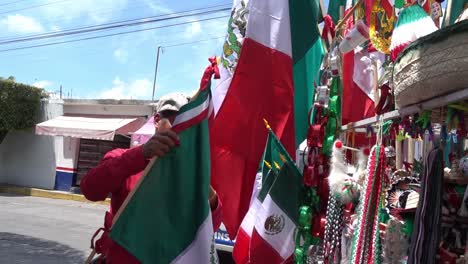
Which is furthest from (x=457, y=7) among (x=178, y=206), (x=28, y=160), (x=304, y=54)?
(x=28, y=160)

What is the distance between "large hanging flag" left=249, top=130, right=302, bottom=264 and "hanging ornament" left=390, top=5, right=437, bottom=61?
3.70 feet

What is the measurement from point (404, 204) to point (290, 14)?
1959 mm

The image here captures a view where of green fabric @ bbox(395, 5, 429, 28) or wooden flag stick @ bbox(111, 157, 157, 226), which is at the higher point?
green fabric @ bbox(395, 5, 429, 28)

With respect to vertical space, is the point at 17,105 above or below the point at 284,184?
above

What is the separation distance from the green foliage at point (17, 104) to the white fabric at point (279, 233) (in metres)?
16.7

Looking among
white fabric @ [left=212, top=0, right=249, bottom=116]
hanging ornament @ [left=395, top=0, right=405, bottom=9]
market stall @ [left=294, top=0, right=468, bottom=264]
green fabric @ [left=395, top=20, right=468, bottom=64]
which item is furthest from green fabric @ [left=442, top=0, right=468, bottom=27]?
white fabric @ [left=212, top=0, right=249, bottom=116]

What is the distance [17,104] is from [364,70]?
16.7 m

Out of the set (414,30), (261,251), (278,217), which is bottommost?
(261,251)

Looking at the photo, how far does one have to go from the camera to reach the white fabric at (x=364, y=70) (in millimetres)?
3535

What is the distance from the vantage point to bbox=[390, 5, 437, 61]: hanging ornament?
6.59 feet

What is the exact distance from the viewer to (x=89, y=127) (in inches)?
658

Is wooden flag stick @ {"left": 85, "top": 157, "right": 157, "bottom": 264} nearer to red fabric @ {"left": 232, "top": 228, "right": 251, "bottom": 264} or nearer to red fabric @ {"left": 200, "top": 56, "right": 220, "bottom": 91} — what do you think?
red fabric @ {"left": 200, "top": 56, "right": 220, "bottom": 91}

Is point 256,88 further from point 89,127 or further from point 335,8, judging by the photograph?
point 89,127

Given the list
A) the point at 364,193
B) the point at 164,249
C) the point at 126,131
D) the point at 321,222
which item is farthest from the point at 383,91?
the point at 126,131
